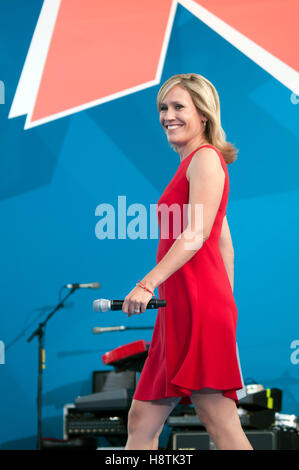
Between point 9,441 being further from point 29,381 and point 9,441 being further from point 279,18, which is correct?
point 279,18

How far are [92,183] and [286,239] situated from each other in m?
1.56

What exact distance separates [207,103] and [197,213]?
1.35ft

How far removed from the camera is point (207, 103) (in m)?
1.98

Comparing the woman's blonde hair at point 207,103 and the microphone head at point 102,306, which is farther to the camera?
the woman's blonde hair at point 207,103

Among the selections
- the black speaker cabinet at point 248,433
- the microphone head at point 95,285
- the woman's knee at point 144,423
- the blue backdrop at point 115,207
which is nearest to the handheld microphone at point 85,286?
the microphone head at point 95,285

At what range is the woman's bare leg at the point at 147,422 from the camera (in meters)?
1.84

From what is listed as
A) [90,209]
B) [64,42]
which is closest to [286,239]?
[90,209]

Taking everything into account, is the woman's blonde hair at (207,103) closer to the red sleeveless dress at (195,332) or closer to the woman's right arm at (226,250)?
the red sleeveless dress at (195,332)

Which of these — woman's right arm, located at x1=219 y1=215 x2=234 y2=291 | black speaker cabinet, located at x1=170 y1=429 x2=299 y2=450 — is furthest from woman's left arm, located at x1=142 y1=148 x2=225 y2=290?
black speaker cabinet, located at x1=170 y1=429 x2=299 y2=450

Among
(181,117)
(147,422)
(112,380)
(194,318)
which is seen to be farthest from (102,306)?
(112,380)

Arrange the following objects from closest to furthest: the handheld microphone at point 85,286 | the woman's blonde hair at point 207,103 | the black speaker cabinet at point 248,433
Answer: the woman's blonde hair at point 207,103
the black speaker cabinet at point 248,433
the handheld microphone at point 85,286

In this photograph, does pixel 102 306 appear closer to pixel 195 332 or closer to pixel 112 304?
pixel 112 304

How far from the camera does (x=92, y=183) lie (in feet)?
16.1

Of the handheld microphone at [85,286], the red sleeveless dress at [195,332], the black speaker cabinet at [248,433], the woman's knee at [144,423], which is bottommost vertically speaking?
the black speaker cabinet at [248,433]
